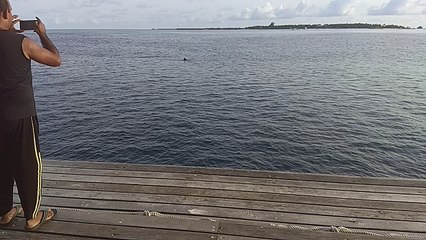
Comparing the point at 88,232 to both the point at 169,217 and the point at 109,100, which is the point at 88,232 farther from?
the point at 109,100

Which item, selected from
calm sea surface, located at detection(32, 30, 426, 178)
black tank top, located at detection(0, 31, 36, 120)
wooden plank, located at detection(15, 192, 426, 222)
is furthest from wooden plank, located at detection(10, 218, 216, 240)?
calm sea surface, located at detection(32, 30, 426, 178)

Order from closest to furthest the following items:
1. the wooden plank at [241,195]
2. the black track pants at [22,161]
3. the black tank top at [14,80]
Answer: the black tank top at [14,80]
the black track pants at [22,161]
the wooden plank at [241,195]

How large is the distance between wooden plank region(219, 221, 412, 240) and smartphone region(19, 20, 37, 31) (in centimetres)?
300

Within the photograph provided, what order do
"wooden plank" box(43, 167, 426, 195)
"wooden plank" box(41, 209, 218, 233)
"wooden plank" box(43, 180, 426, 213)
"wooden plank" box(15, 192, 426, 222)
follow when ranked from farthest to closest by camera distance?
"wooden plank" box(43, 167, 426, 195) < "wooden plank" box(43, 180, 426, 213) < "wooden plank" box(15, 192, 426, 222) < "wooden plank" box(41, 209, 218, 233)

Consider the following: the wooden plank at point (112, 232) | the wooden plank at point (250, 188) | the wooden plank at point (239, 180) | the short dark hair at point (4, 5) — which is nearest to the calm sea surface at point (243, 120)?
the wooden plank at point (239, 180)

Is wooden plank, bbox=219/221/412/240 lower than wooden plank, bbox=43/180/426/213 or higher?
higher

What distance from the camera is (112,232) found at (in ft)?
12.1

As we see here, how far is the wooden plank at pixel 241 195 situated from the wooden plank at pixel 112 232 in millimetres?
970

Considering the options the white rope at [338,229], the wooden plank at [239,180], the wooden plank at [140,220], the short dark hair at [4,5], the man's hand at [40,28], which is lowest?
the wooden plank at [239,180]

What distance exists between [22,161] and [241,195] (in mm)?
2811

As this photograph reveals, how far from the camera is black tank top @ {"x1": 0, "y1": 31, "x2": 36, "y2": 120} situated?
3.08m

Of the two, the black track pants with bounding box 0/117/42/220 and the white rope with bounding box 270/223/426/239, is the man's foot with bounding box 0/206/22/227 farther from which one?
the white rope with bounding box 270/223/426/239

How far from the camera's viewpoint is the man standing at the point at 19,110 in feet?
10.2

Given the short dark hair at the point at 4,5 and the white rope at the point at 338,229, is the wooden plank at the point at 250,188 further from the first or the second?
the short dark hair at the point at 4,5
